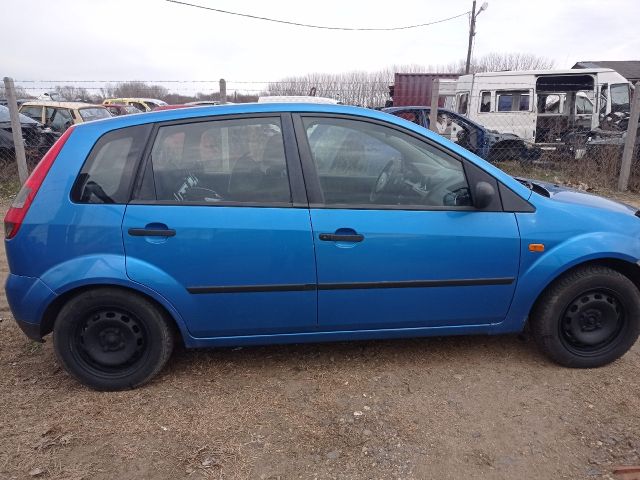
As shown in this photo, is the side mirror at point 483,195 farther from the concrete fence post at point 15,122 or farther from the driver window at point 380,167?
the concrete fence post at point 15,122

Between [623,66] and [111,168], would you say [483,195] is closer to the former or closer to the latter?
[111,168]

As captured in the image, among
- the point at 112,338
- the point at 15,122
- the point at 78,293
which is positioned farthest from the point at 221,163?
the point at 15,122

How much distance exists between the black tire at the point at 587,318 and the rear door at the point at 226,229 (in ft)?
4.71

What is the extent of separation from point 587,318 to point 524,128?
11202mm

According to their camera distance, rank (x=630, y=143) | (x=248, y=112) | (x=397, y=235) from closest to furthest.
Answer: (x=397, y=235) → (x=248, y=112) → (x=630, y=143)

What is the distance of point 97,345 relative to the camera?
2.75 meters

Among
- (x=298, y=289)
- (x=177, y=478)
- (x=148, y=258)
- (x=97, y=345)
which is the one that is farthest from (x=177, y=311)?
(x=177, y=478)

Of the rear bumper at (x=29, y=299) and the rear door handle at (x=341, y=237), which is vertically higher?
the rear door handle at (x=341, y=237)

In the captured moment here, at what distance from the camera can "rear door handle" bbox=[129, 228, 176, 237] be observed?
8.42ft

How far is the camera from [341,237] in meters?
2.64

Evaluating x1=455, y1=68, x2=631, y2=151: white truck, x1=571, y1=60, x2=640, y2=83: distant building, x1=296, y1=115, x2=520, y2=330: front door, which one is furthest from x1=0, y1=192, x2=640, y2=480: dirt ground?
x1=571, y1=60, x2=640, y2=83: distant building

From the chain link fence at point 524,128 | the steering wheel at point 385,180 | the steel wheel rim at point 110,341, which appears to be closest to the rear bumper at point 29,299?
the steel wheel rim at point 110,341

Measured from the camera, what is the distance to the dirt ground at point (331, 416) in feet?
7.32

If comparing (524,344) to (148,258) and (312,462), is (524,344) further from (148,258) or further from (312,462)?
(148,258)
